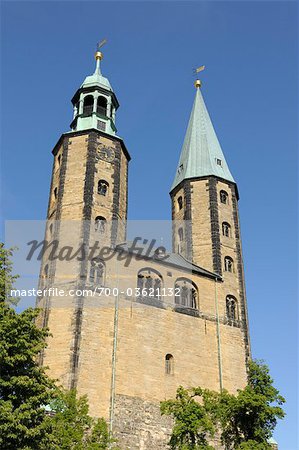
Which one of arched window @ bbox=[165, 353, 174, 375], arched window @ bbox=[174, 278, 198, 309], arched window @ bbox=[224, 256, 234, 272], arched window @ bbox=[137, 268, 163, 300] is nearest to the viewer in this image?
arched window @ bbox=[165, 353, 174, 375]

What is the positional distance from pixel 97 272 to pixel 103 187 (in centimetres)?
584

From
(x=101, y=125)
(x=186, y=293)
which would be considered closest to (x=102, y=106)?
(x=101, y=125)

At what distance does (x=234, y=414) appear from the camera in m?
22.3

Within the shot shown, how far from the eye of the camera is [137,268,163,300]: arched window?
28.3m

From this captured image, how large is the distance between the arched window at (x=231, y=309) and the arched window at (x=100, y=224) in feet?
27.9

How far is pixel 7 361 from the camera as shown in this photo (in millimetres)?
15547

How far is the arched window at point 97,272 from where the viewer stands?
1076 inches

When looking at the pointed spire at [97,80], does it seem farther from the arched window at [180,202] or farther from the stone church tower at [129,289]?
the arched window at [180,202]

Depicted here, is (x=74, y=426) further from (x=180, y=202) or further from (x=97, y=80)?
(x=97, y=80)

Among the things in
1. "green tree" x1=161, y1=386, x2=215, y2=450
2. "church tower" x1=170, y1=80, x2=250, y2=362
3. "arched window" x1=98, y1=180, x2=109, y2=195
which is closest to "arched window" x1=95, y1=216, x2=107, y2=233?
"arched window" x1=98, y1=180, x2=109, y2=195

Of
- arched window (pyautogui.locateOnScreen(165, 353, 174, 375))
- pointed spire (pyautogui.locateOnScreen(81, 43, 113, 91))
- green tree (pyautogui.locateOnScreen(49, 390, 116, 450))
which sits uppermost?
pointed spire (pyautogui.locateOnScreen(81, 43, 113, 91))

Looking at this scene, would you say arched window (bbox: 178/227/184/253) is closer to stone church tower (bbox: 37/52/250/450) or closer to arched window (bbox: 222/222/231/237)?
stone church tower (bbox: 37/52/250/450)

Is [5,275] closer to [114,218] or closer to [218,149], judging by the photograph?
[114,218]

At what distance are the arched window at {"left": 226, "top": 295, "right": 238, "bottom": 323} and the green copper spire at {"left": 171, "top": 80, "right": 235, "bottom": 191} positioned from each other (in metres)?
9.17
